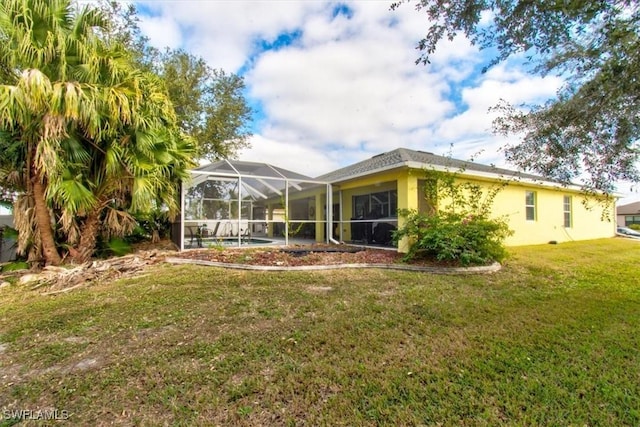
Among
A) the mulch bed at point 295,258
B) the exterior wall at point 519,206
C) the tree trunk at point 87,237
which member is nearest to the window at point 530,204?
the exterior wall at point 519,206

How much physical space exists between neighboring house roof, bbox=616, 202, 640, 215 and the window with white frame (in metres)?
30.4

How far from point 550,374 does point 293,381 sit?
226 cm

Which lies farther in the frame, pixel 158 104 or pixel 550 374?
pixel 158 104

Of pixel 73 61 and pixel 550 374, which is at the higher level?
pixel 73 61

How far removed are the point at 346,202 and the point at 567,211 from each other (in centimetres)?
1128

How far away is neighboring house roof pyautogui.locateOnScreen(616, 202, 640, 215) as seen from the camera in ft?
118

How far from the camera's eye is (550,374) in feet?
8.48

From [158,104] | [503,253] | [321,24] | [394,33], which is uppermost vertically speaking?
[321,24]

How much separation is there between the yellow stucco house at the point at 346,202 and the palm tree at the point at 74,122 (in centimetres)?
261

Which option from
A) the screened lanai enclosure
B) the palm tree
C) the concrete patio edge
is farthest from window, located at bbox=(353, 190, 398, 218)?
the palm tree

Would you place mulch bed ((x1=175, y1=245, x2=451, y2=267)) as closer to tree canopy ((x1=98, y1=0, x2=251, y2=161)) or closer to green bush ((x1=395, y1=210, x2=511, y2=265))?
green bush ((x1=395, y1=210, x2=511, y2=265))

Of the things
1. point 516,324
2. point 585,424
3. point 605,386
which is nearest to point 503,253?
point 516,324

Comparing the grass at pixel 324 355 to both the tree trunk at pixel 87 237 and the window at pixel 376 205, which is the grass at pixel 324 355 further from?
the window at pixel 376 205

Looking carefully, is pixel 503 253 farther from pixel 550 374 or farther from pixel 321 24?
pixel 321 24
